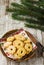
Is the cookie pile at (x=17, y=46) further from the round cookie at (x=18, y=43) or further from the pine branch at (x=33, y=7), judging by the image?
the pine branch at (x=33, y=7)

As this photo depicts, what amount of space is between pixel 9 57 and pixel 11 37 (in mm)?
97

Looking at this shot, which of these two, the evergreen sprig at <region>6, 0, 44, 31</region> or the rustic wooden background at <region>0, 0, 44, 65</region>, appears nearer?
the evergreen sprig at <region>6, 0, 44, 31</region>

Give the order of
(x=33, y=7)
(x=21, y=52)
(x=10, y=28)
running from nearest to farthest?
(x=33, y=7), (x=21, y=52), (x=10, y=28)

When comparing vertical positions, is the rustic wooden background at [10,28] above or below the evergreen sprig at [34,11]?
below

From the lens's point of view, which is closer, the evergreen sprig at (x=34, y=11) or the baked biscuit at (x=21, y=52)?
the evergreen sprig at (x=34, y=11)

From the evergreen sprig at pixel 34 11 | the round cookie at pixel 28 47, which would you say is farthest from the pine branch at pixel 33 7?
the round cookie at pixel 28 47

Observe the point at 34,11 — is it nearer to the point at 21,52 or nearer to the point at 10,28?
the point at 21,52

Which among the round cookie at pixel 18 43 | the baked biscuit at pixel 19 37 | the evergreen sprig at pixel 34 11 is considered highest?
the evergreen sprig at pixel 34 11

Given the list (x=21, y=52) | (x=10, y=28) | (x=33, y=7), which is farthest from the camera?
(x=10, y=28)

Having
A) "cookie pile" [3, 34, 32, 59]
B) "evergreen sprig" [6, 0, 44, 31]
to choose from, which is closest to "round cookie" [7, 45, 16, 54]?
"cookie pile" [3, 34, 32, 59]

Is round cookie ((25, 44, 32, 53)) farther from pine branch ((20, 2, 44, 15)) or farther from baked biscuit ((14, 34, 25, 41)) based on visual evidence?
pine branch ((20, 2, 44, 15))

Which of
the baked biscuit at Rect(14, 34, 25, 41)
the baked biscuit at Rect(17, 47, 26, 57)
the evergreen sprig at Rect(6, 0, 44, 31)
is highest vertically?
the evergreen sprig at Rect(6, 0, 44, 31)

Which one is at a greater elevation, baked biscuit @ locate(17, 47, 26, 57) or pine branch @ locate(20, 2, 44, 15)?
pine branch @ locate(20, 2, 44, 15)

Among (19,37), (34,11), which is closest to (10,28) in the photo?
(19,37)
